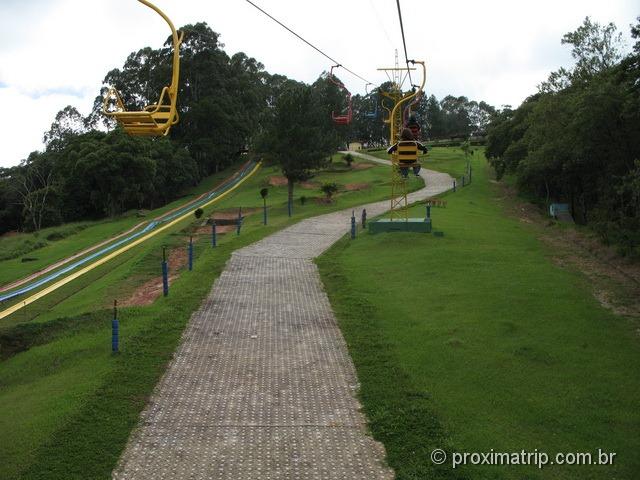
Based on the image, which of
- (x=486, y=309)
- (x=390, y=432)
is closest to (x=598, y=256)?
(x=486, y=309)

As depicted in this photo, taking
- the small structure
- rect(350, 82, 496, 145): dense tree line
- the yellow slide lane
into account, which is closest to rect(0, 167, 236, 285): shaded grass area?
the yellow slide lane

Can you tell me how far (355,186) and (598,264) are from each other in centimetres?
3080

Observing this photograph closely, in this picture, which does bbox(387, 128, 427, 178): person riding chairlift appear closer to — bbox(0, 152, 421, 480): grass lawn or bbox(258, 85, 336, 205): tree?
bbox(0, 152, 421, 480): grass lawn

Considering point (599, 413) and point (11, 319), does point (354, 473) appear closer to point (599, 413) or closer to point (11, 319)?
point (599, 413)

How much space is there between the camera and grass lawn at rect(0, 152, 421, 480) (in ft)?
29.3

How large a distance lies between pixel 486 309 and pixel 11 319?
14.2 m

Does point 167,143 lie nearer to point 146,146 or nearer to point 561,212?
point 146,146

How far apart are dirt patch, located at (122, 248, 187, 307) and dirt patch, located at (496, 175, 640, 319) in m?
12.4

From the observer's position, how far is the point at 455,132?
118m

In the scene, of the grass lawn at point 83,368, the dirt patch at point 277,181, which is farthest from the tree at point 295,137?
the grass lawn at point 83,368

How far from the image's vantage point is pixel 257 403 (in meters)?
10.7

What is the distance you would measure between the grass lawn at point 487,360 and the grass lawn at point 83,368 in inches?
157

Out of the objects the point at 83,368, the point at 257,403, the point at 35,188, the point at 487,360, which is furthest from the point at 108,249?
the point at 35,188

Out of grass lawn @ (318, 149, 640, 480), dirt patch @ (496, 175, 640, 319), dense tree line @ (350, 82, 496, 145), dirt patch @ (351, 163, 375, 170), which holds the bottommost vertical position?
grass lawn @ (318, 149, 640, 480)
